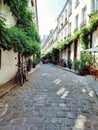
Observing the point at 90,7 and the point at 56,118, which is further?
the point at 90,7

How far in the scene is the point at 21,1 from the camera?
34.7 feet

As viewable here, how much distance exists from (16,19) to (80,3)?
10.1 meters

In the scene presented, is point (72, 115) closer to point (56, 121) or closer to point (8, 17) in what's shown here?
point (56, 121)

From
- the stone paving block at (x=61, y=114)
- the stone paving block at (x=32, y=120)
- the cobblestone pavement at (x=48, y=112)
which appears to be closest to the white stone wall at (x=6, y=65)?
the cobblestone pavement at (x=48, y=112)

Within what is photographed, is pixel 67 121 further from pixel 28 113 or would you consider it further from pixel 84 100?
pixel 84 100

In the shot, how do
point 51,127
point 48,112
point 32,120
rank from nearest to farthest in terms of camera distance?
1. point 51,127
2. point 32,120
3. point 48,112

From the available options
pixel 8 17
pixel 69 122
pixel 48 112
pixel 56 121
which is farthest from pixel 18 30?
pixel 69 122

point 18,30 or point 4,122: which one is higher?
point 18,30

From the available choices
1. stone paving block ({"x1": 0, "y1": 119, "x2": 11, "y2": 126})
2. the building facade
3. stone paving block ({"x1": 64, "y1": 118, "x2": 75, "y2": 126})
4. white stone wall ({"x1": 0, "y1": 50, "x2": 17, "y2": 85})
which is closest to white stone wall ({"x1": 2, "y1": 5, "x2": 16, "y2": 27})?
the building facade

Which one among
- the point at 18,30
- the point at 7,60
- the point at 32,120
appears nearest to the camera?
the point at 32,120

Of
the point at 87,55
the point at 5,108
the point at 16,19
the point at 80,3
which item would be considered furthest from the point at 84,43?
the point at 5,108

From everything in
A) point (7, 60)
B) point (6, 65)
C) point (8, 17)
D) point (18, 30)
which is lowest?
point (6, 65)

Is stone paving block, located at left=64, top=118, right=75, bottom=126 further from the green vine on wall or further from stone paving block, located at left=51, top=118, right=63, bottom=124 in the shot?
the green vine on wall

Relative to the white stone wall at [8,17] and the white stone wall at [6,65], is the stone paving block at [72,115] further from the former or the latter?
the white stone wall at [8,17]
